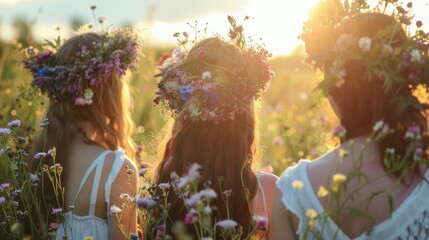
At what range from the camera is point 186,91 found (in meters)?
3.51

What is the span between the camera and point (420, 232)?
8.58 feet

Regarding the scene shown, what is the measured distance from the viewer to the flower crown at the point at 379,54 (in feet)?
7.89

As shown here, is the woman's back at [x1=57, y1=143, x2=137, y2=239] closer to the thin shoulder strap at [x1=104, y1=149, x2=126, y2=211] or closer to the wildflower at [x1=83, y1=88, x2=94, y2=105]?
the thin shoulder strap at [x1=104, y1=149, x2=126, y2=211]

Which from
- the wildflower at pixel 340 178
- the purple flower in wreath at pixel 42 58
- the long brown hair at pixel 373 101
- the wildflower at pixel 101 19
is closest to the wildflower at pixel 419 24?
the long brown hair at pixel 373 101

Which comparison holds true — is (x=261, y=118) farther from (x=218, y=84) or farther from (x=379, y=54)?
(x=379, y=54)

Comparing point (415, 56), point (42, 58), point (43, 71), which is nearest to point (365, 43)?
point (415, 56)

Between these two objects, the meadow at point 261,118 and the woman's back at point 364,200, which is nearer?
the woman's back at point 364,200

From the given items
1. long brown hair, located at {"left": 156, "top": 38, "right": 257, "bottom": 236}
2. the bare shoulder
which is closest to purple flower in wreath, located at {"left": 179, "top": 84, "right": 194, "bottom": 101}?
long brown hair, located at {"left": 156, "top": 38, "right": 257, "bottom": 236}

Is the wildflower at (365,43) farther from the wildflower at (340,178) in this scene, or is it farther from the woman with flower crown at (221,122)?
the woman with flower crown at (221,122)

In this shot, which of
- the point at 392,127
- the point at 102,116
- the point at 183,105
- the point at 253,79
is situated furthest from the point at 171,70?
the point at 392,127

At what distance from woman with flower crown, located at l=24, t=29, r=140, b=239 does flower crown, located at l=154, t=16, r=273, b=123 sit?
61 centimetres

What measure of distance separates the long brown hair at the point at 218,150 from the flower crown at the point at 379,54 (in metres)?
0.85

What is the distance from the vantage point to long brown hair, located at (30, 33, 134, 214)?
414 centimetres

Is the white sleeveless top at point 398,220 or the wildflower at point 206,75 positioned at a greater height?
the wildflower at point 206,75
